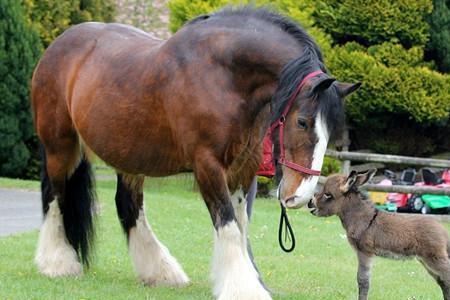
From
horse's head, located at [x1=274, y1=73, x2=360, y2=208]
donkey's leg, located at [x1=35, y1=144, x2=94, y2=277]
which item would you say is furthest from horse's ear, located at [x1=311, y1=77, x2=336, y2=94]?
donkey's leg, located at [x1=35, y1=144, x2=94, y2=277]

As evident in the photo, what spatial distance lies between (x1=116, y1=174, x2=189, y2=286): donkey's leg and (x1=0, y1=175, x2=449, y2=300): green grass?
6.0 inches

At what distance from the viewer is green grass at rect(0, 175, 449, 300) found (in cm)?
688

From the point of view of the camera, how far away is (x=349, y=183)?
21.3ft

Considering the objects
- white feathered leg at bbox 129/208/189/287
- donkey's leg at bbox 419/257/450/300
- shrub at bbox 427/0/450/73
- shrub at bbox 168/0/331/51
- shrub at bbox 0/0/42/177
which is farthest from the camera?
shrub at bbox 0/0/42/177

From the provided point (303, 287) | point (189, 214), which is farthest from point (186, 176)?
point (189, 214)

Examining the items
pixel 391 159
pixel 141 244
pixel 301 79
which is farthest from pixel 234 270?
pixel 391 159

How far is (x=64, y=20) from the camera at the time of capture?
19.7m

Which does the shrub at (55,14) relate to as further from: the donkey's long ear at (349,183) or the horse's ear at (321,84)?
the horse's ear at (321,84)

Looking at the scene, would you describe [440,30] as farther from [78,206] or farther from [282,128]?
[282,128]

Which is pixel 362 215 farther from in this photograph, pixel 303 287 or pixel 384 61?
pixel 384 61

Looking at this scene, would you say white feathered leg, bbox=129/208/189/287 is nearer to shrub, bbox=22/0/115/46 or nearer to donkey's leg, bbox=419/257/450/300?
donkey's leg, bbox=419/257/450/300

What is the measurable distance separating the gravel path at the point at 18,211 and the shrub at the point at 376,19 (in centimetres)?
666

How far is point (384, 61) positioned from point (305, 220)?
181 inches

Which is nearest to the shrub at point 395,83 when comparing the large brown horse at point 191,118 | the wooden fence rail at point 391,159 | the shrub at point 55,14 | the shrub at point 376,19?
the shrub at point 376,19
